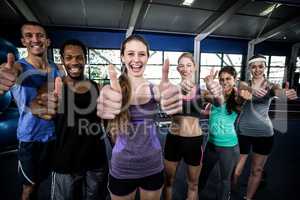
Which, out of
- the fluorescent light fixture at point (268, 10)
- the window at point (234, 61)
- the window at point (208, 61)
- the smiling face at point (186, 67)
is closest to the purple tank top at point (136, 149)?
the smiling face at point (186, 67)

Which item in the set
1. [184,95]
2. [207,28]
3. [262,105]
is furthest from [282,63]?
[184,95]

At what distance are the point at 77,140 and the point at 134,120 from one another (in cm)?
51

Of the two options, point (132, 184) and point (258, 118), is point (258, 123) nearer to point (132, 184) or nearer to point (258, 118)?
point (258, 118)

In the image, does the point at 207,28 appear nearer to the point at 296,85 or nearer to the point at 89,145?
the point at 296,85

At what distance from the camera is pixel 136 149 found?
118 cm

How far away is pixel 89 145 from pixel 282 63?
550 inches

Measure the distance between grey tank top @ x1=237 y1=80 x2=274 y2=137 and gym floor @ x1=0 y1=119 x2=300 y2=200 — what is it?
941 millimetres

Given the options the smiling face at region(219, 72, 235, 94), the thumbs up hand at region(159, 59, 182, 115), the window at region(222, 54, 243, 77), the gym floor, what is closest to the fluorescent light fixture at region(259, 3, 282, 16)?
the window at region(222, 54, 243, 77)

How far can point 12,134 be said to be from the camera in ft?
11.1

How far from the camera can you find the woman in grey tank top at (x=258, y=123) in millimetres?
1983

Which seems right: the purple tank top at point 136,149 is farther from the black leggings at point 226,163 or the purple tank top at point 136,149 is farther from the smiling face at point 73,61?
the black leggings at point 226,163

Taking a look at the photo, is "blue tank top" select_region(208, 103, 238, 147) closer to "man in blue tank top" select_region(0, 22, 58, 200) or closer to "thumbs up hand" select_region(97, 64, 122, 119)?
"thumbs up hand" select_region(97, 64, 122, 119)

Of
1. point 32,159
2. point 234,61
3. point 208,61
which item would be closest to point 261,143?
point 32,159

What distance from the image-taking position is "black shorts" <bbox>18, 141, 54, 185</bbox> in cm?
159
